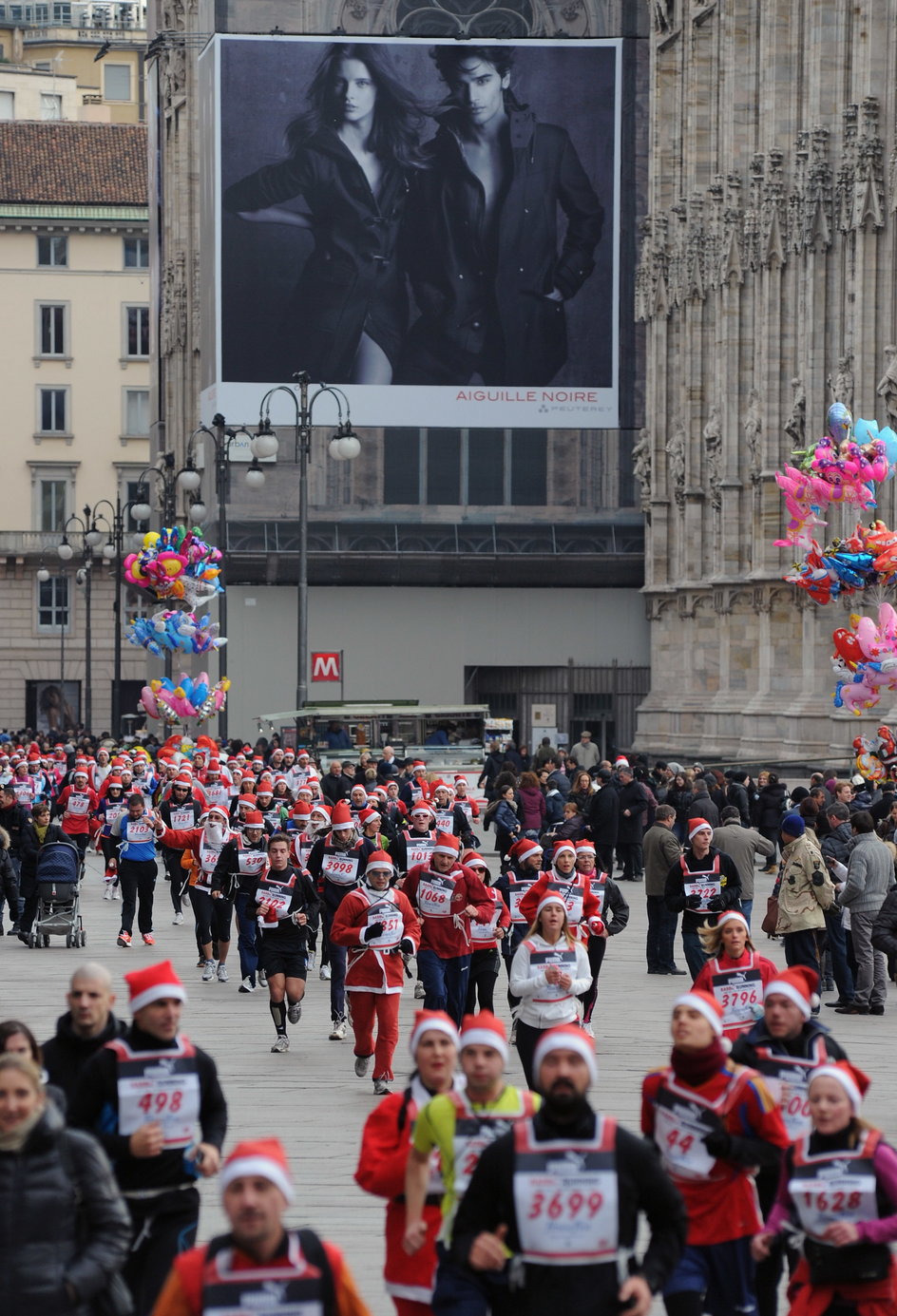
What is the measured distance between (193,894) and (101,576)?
6530 cm

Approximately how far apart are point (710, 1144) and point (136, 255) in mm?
83766

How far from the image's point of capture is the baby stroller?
24156 mm

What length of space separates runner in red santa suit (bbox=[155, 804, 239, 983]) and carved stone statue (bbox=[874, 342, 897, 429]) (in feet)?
64.5

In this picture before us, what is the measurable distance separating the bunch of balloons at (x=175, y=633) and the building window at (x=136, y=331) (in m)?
48.7

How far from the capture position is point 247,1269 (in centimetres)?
636

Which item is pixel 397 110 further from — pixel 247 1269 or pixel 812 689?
pixel 247 1269

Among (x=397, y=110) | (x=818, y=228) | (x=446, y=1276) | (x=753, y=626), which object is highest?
(x=397, y=110)

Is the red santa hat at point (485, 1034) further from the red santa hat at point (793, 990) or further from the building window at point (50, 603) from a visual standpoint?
the building window at point (50, 603)

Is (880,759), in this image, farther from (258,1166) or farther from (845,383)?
(258,1166)

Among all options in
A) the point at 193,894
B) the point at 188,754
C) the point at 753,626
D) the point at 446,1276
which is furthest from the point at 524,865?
the point at 753,626

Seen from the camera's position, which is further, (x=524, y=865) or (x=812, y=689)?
(x=812, y=689)

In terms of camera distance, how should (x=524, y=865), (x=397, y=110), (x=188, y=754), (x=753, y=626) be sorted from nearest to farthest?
(x=524, y=865), (x=188, y=754), (x=753, y=626), (x=397, y=110)

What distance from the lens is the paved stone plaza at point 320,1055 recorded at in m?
12.0

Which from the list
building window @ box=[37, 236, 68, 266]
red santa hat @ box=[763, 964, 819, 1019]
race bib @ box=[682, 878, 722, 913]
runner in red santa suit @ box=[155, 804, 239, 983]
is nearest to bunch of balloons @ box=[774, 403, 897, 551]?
runner in red santa suit @ box=[155, 804, 239, 983]
